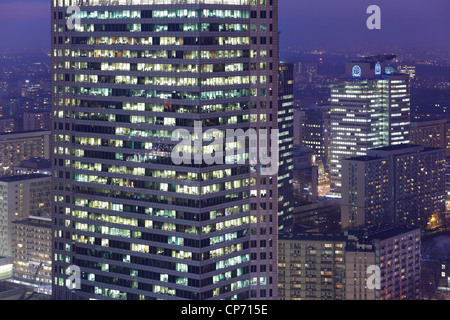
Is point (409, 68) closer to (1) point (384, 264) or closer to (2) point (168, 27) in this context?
(1) point (384, 264)

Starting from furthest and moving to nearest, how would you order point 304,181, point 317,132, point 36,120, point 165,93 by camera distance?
point 36,120
point 317,132
point 304,181
point 165,93

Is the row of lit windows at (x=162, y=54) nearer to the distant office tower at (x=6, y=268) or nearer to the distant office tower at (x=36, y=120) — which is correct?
the distant office tower at (x=6, y=268)

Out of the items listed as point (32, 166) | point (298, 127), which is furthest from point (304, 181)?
point (32, 166)

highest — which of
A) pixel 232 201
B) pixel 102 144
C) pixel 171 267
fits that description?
pixel 102 144

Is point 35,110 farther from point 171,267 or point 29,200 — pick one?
point 171,267
